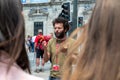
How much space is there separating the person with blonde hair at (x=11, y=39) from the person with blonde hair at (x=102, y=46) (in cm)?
25

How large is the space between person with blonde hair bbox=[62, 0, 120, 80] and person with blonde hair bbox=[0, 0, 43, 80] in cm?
25

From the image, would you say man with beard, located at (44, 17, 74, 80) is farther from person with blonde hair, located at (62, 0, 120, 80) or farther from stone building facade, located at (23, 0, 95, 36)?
stone building facade, located at (23, 0, 95, 36)

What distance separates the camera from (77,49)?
78.3 inches

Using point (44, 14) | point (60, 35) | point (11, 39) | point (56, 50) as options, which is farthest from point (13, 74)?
point (44, 14)

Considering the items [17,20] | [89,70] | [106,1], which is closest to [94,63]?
[89,70]

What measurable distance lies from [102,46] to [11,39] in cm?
42

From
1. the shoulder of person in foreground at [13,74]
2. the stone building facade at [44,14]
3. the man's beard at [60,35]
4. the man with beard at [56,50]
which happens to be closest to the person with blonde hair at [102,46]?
the shoulder of person in foreground at [13,74]

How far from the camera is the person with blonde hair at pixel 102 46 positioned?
5.80 ft

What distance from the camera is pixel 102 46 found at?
179 cm

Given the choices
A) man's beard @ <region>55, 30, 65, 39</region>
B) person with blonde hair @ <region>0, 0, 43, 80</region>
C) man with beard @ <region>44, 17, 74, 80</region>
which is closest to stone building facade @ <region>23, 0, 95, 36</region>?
man with beard @ <region>44, 17, 74, 80</region>

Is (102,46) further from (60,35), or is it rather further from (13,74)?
(60,35)

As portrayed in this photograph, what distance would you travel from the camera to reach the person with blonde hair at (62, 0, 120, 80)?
1768mm

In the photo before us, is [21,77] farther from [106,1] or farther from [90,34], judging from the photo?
[106,1]

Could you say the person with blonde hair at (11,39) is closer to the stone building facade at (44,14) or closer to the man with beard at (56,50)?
the man with beard at (56,50)
